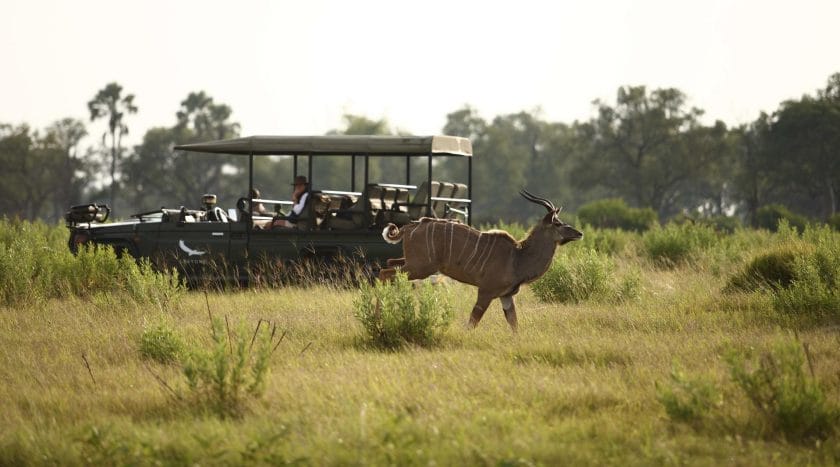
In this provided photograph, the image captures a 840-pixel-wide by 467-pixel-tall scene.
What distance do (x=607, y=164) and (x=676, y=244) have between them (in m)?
49.7

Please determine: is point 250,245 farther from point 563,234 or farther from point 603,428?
point 603,428

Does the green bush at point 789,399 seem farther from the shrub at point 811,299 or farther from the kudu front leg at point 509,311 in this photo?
the shrub at point 811,299

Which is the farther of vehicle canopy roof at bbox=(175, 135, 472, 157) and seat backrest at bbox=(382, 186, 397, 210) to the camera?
seat backrest at bbox=(382, 186, 397, 210)

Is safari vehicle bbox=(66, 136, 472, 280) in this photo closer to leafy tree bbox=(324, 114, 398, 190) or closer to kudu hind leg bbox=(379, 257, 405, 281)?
kudu hind leg bbox=(379, 257, 405, 281)

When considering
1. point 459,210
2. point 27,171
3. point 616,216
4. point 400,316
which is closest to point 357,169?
point 27,171

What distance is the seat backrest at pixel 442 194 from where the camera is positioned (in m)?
15.7

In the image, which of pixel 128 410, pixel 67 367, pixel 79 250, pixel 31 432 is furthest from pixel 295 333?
pixel 79 250

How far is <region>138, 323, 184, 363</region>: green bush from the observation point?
33.0 ft

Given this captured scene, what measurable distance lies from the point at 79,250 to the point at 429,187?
191 inches

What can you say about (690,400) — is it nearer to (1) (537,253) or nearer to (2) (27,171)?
(1) (537,253)

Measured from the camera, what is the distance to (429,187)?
48.6ft

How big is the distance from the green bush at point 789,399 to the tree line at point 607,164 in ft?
172

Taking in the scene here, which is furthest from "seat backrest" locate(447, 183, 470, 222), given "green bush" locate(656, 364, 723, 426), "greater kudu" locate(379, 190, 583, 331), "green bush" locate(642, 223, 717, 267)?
"green bush" locate(656, 364, 723, 426)

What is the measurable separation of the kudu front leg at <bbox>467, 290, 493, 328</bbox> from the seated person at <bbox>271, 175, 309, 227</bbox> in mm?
4624
